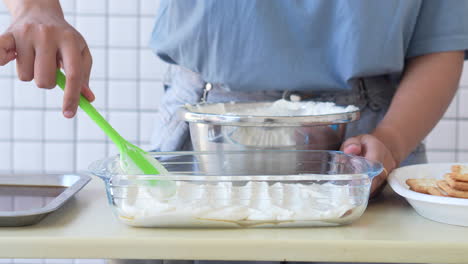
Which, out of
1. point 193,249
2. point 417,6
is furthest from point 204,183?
point 417,6

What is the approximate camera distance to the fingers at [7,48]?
0.58 meters

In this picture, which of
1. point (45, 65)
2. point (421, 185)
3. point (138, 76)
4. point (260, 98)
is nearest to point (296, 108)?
point (260, 98)

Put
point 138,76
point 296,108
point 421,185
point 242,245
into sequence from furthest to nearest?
point 138,76 < point 296,108 < point 421,185 < point 242,245

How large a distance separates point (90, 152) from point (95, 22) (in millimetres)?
368

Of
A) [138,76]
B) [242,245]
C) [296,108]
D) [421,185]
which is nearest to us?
[242,245]

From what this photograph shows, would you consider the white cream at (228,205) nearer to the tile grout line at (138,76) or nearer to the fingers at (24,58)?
the fingers at (24,58)

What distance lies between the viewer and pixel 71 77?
591 mm

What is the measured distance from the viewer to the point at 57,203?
0.58m

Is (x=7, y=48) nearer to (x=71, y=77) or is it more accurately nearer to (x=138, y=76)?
(x=71, y=77)

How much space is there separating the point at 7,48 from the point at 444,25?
23.2 inches

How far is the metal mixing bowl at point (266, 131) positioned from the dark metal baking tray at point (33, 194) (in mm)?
153

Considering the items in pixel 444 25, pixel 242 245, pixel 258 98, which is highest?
pixel 444 25

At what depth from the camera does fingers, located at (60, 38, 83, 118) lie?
1.94ft

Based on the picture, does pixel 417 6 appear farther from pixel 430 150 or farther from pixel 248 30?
pixel 430 150
